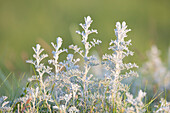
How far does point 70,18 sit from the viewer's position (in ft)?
23.9

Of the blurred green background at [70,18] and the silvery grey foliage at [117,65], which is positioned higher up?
the blurred green background at [70,18]

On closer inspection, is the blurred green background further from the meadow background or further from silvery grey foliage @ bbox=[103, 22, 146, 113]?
silvery grey foliage @ bbox=[103, 22, 146, 113]

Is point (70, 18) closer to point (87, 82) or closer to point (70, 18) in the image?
point (70, 18)

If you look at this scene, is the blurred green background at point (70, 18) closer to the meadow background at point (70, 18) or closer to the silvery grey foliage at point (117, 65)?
the meadow background at point (70, 18)

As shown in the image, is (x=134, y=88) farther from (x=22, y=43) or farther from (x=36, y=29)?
(x=36, y=29)

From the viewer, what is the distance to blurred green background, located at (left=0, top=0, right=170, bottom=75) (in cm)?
612

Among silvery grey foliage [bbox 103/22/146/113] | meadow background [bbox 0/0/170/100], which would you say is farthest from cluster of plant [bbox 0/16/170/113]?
meadow background [bbox 0/0/170/100]

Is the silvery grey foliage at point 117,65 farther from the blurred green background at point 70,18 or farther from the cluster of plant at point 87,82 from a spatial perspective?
the blurred green background at point 70,18

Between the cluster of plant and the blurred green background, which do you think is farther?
the blurred green background

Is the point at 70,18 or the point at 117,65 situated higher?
the point at 70,18

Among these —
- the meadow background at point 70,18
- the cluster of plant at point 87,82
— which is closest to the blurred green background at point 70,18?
the meadow background at point 70,18

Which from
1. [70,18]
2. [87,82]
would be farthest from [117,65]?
[70,18]

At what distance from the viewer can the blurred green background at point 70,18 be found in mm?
6121

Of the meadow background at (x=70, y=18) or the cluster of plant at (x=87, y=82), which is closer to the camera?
the cluster of plant at (x=87, y=82)
